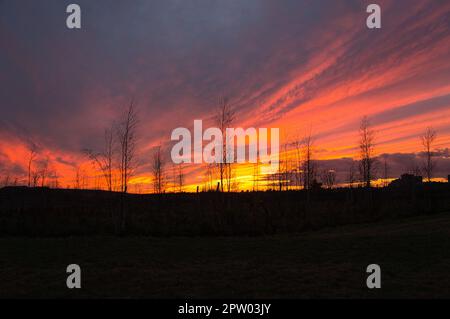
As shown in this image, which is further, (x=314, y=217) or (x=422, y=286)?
(x=314, y=217)

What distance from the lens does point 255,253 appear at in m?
14.7

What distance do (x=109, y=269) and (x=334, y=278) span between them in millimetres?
6647

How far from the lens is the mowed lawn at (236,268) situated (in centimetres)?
830

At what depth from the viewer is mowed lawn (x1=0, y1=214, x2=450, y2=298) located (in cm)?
830

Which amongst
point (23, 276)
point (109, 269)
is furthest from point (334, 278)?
point (23, 276)

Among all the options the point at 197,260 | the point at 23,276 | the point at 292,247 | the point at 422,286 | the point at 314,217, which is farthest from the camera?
the point at 314,217

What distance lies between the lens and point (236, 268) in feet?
A: 36.6
